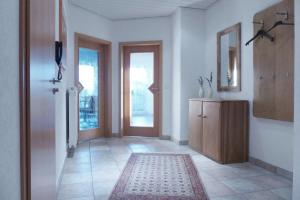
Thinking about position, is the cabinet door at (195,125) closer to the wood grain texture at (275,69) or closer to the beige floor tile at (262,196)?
the wood grain texture at (275,69)

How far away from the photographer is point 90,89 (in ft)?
17.1

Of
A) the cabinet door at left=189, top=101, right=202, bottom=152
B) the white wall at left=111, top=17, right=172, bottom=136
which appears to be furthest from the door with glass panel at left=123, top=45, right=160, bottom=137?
the cabinet door at left=189, top=101, right=202, bottom=152

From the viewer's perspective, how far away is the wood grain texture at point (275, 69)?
2707mm

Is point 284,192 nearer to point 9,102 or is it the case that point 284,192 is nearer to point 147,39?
point 9,102

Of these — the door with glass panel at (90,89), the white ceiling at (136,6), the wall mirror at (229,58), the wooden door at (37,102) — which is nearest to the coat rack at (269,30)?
the wall mirror at (229,58)

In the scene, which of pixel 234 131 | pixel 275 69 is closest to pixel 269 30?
pixel 275 69

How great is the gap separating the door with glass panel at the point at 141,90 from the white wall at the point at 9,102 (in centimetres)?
446

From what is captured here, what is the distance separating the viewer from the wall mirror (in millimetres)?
3715

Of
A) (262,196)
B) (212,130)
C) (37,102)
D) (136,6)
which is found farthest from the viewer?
(136,6)

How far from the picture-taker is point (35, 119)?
125 centimetres

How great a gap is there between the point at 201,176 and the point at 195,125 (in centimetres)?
134

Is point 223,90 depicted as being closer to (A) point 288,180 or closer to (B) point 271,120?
(B) point 271,120

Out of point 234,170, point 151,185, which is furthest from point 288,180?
point 151,185

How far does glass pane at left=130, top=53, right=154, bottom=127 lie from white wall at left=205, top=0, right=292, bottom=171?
1.45m
